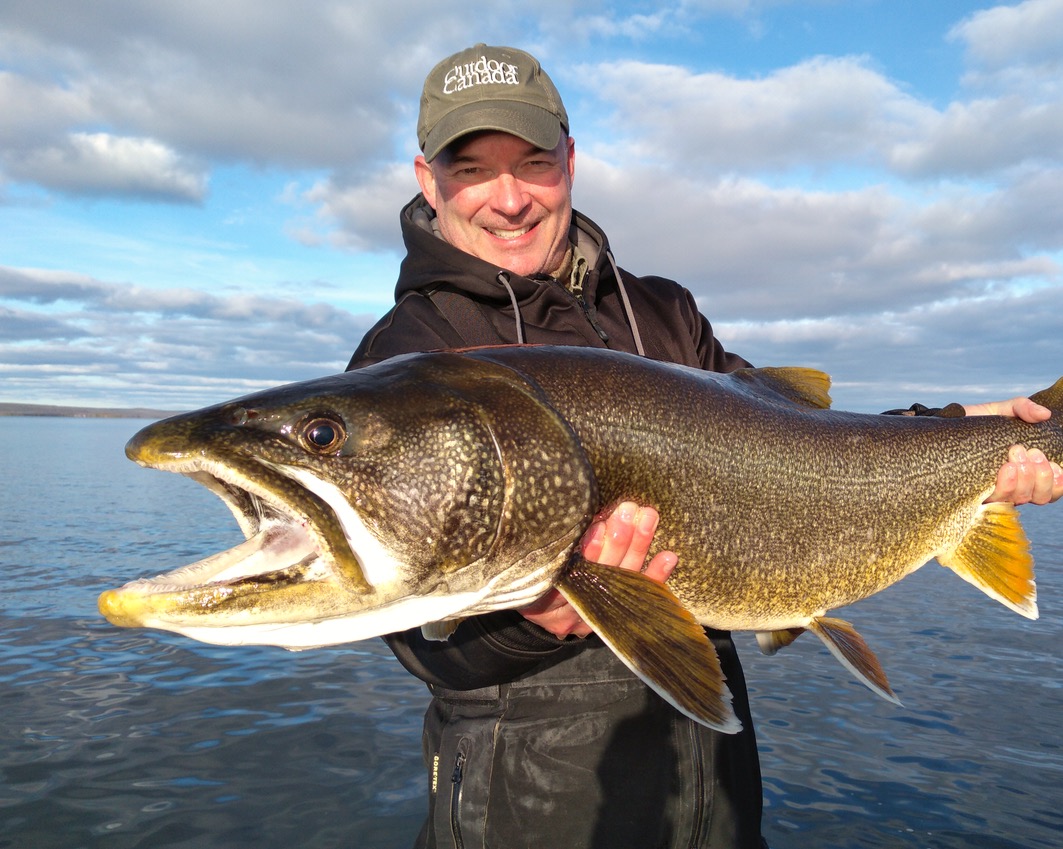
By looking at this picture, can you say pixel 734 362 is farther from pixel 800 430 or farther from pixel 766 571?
pixel 766 571

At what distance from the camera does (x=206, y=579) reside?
2156 millimetres

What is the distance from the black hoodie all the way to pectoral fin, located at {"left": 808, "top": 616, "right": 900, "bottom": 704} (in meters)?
0.50

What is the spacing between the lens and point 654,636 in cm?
248

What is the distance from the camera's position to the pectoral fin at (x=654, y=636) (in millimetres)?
2365

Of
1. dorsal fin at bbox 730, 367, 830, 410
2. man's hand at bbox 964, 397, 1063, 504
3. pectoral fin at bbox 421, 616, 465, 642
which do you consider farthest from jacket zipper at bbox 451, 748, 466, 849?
man's hand at bbox 964, 397, 1063, 504

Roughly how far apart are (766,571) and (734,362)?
1.78 meters

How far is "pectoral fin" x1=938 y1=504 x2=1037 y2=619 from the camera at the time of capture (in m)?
4.10

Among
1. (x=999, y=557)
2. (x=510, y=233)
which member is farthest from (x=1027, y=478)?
(x=510, y=233)

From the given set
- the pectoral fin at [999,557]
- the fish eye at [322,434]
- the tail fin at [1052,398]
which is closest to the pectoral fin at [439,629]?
the fish eye at [322,434]

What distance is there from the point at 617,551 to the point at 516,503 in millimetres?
459

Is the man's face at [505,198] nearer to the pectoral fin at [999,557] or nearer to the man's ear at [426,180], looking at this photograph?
the man's ear at [426,180]

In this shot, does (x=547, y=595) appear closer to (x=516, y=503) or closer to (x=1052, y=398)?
(x=516, y=503)

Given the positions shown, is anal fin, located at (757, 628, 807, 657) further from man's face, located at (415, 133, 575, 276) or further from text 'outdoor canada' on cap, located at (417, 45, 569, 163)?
text 'outdoor canada' on cap, located at (417, 45, 569, 163)

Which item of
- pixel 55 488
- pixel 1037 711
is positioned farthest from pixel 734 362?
pixel 55 488
